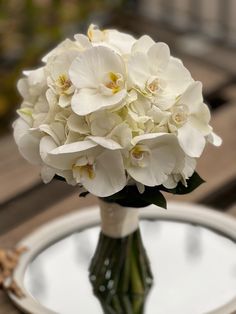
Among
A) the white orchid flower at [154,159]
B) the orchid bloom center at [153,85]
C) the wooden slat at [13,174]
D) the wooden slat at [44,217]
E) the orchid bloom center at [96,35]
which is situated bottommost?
the wooden slat at [13,174]

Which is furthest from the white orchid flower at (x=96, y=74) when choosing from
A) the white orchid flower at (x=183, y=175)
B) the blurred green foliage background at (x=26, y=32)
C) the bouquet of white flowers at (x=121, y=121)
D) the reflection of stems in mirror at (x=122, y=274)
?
the blurred green foliage background at (x=26, y=32)

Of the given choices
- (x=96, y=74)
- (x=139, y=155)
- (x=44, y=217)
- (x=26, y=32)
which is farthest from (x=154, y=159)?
(x=26, y=32)

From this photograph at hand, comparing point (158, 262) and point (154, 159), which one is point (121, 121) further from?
point (158, 262)

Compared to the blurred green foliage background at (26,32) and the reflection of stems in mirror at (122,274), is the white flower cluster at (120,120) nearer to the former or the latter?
the reflection of stems in mirror at (122,274)

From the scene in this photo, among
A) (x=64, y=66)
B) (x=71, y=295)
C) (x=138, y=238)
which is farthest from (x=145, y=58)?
(x=71, y=295)

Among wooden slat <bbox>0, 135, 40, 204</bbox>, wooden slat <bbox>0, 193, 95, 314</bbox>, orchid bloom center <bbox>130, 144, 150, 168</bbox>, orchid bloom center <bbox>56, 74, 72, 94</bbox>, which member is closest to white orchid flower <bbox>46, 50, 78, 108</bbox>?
orchid bloom center <bbox>56, 74, 72, 94</bbox>

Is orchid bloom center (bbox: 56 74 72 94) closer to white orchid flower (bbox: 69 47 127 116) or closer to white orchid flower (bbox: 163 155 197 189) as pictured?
white orchid flower (bbox: 69 47 127 116)

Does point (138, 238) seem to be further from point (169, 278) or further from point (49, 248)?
point (49, 248)
